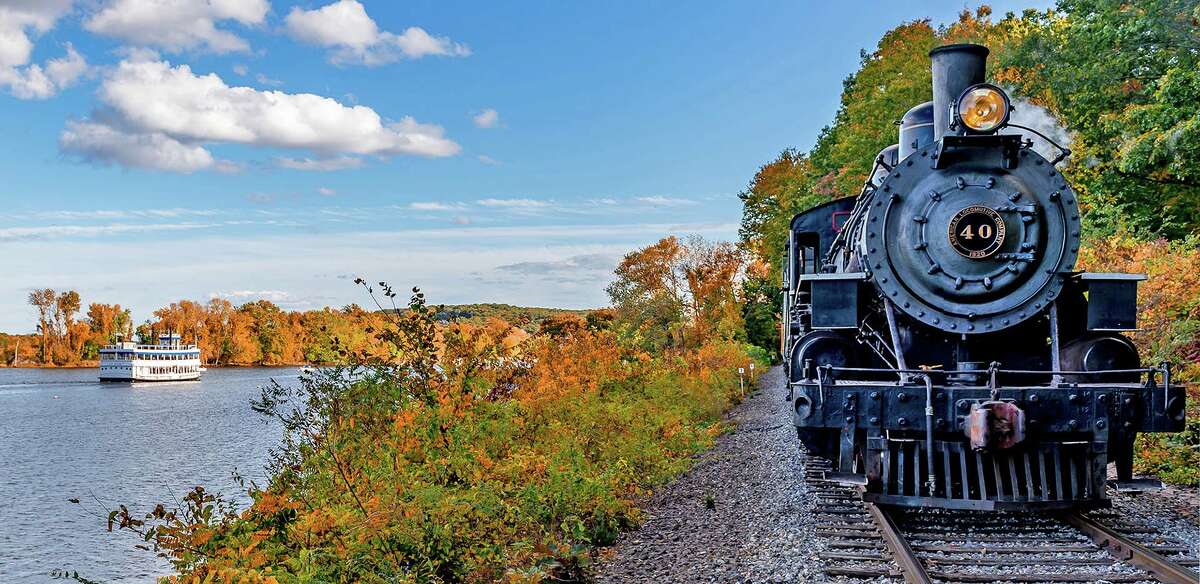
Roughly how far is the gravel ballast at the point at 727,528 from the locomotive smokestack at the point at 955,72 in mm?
3670

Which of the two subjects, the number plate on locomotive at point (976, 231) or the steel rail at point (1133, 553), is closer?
the steel rail at point (1133, 553)

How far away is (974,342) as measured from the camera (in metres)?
8.05

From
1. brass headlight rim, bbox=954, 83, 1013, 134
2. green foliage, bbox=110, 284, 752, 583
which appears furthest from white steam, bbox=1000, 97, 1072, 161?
brass headlight rim, bbox=954, 83, 1013, 134

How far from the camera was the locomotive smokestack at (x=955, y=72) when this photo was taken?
8203 mm

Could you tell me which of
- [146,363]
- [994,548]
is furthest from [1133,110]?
[146,363]

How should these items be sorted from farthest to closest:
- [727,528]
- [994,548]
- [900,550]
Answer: [727,528]
[994,548]
[900,550]

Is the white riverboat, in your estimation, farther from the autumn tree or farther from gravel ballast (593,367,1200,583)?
gravel ballast (593,367,1200,583)

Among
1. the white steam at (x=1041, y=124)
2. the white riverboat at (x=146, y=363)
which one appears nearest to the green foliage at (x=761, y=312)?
the white steam at (x=1041, y=124)

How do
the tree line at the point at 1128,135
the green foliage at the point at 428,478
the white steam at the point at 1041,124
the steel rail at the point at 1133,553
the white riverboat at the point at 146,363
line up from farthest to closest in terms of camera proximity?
the white riverboat at the point at 146,363
the white steam at the point at 1041,124
the tree line at the point at 1128,135
the green foliage at the point at 428,478
the steel rail at the point at 1133,553

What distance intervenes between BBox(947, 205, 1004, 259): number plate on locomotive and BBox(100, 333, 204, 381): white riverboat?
247 feet

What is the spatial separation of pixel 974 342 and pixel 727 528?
267cm

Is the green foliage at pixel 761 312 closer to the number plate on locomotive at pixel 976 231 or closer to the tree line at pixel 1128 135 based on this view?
the tree line at pixel 1128 135

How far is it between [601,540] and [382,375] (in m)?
2.77

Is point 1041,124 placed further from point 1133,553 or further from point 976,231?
point 1133,553
